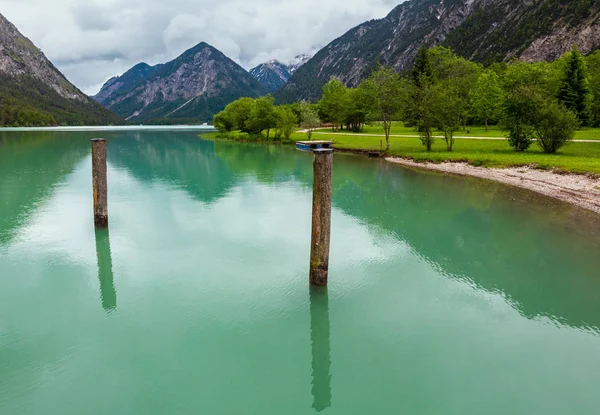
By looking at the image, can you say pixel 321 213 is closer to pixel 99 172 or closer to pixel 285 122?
pixel 99 172

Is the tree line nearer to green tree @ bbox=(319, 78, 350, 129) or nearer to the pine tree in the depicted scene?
the pine tree

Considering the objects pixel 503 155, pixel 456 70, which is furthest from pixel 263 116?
pixel 503 155

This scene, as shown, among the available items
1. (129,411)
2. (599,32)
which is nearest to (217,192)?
(129,411)

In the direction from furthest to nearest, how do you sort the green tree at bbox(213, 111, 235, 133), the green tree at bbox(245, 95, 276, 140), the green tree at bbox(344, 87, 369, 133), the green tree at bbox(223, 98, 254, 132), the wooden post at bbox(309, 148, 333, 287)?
the green tree at bbox(213, 111, 235, 133) < the green tree at bbox(223, 98, 254, 132) < the green tree at bbox(245, 95, 276, 140) < the green tree at bbox(344, 87, 369, 133) < the wooden post at bbox(309, 148, 333, 287)

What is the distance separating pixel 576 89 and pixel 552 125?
34.3 metres

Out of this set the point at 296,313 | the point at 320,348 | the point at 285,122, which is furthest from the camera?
the point at 285,122

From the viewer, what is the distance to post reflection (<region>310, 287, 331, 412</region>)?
29.1ft

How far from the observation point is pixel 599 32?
454 feet

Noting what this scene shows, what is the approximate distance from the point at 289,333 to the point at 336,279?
13.1 ft

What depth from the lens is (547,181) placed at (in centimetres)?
3055

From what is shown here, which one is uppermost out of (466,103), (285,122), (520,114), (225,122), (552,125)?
(225,122)

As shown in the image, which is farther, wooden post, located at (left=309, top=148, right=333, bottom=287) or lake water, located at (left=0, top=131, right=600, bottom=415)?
wooden post, located at (left=309, top=148, right=333, bottom=287)

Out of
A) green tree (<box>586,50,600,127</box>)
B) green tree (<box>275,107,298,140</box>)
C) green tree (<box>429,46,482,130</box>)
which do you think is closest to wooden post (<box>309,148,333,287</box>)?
green tree (<box>586,50,600,127</box>)

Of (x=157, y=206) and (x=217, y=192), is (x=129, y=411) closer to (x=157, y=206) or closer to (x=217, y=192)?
(x=157, y=206)
